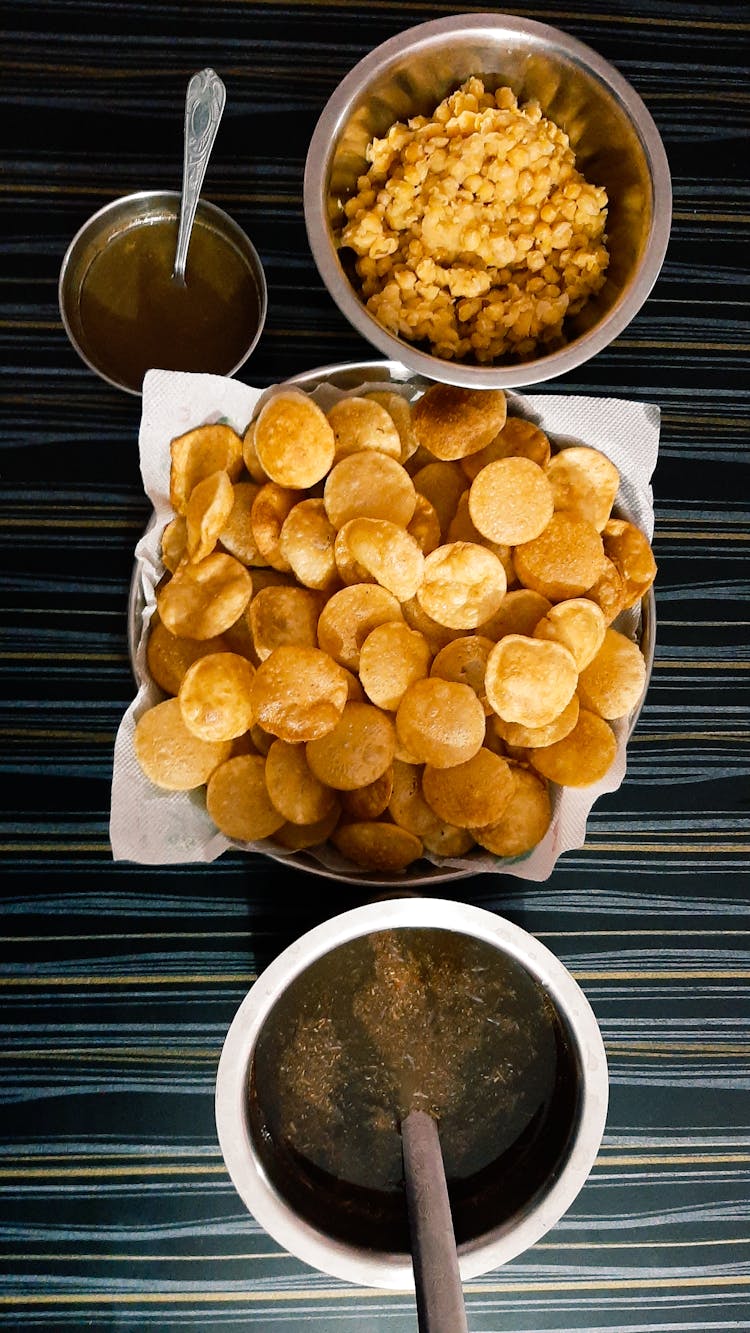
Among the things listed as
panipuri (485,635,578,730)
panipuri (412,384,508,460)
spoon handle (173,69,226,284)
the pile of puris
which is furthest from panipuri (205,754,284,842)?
spoon handle (173,69,226,284)

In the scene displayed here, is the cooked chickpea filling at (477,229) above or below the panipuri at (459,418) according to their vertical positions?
above

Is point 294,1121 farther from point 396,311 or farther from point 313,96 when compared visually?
point 313,96

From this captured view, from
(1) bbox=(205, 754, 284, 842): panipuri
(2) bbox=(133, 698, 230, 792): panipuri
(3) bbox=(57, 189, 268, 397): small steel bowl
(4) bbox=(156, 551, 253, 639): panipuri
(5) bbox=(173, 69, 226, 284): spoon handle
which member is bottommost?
(1) bbox=(205, 754, 284, 842): panipuri

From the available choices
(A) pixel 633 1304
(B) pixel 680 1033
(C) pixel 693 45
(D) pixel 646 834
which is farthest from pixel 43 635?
(C) pixel 693 45

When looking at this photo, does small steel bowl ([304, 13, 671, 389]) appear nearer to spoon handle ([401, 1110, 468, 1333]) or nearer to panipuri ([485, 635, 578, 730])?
panipuri ([485, 635, 578, 730])

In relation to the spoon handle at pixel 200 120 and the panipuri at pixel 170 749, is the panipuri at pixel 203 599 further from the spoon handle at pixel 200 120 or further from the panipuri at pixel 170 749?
the spoon handle at pixel 200 120

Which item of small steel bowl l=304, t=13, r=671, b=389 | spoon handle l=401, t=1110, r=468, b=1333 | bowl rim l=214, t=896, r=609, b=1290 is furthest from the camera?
small steel bowl l=304, t=13, r=671, b=389

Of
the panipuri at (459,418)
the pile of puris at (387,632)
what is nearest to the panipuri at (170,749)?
the pile of puris at (387,632)
